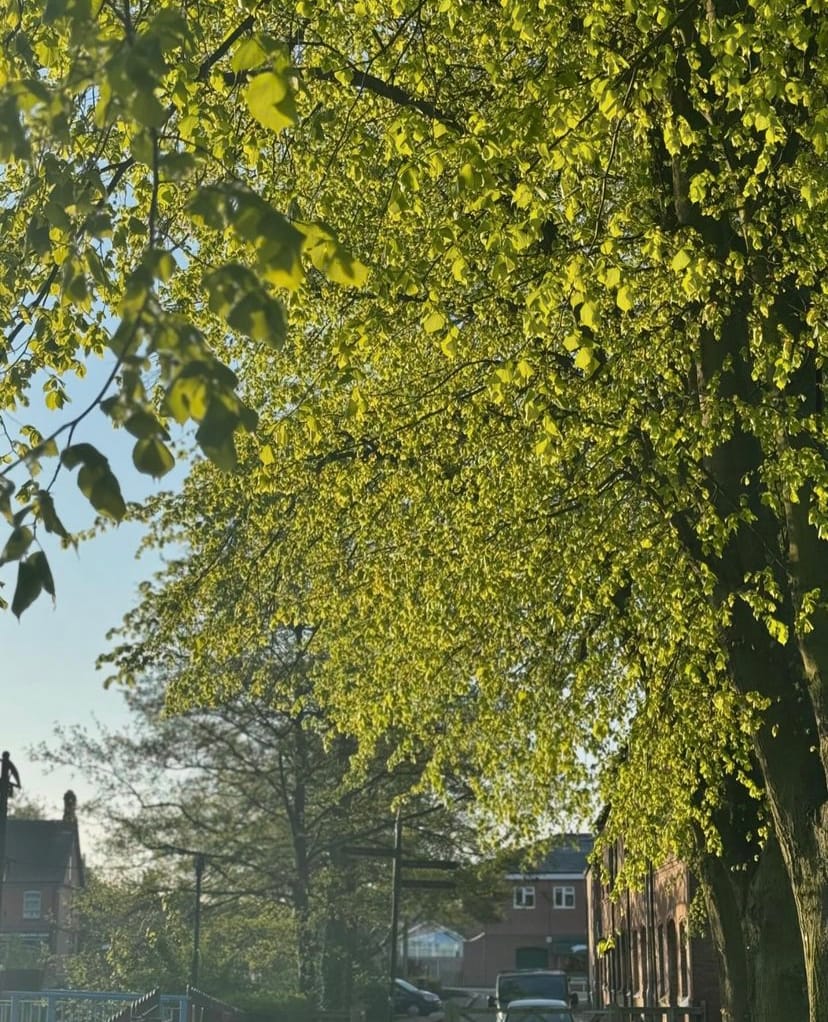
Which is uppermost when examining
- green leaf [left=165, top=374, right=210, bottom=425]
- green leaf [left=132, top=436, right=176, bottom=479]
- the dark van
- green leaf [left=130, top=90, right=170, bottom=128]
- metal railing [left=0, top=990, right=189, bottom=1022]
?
green leaf [left=130, top=90, right=170, bottom=128]

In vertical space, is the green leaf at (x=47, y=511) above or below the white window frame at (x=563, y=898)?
above

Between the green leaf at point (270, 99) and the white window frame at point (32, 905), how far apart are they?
87276mm

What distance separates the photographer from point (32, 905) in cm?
8575

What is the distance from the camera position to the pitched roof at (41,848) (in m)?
85.8

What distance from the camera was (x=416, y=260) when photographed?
10820mm

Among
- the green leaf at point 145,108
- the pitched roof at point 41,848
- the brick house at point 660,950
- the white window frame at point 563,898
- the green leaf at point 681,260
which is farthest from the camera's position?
the white window frame at point 563,898

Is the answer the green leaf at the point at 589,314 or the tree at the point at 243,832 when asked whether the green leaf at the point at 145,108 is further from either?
the tree at the point at 243,832

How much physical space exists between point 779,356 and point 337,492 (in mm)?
6004

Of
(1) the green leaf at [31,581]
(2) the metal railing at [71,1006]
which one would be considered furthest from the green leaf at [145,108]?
(2) the metal railing at [71,1006]

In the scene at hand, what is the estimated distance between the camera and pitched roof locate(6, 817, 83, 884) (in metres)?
85.8

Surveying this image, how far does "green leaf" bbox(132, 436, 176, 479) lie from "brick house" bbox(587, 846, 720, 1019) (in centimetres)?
1755

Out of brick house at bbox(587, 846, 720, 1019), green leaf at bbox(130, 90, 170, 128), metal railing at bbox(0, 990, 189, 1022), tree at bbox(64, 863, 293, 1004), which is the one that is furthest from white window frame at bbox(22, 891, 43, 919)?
green leaf at bbox(130, 90, 170, 128)

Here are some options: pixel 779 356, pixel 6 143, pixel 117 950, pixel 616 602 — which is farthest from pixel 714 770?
pixel 117 950

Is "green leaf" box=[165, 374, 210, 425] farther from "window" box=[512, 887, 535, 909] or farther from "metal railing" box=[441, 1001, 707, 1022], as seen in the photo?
"window" box=[512, 887, 535, 909]
